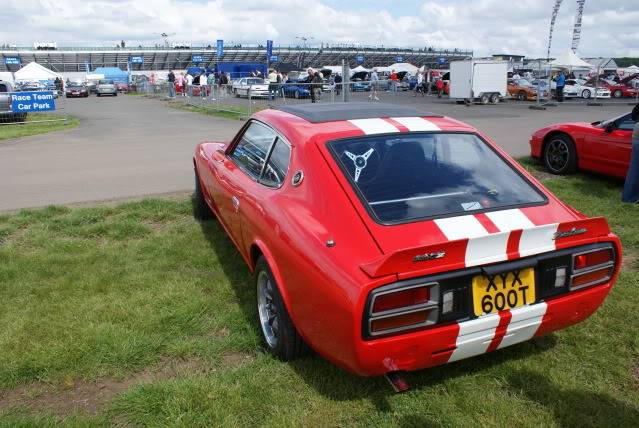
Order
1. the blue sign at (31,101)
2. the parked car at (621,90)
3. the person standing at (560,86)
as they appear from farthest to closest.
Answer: the parked car at (621,90)
the person standing at (560,86)
the blue sign at (31,101)

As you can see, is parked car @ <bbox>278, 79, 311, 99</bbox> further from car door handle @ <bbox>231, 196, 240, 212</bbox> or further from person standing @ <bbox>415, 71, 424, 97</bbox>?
person standing @ <bbox>415, 71, 424, 97</bbox>

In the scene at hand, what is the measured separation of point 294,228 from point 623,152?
19.4ft

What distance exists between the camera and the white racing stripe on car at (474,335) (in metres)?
2.37

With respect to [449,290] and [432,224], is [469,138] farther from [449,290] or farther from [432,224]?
[449,290]

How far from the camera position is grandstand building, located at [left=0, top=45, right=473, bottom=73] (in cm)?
9375

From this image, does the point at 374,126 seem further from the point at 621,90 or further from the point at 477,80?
the point at 621,90

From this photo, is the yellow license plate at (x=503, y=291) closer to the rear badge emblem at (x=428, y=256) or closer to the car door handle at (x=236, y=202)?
the rear badge emblem at (x=428, y=256)

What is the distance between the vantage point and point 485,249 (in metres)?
A: 2.36

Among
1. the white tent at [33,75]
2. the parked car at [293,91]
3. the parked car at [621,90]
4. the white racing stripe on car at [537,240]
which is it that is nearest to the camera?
the white racing stripe on car at [537,240]

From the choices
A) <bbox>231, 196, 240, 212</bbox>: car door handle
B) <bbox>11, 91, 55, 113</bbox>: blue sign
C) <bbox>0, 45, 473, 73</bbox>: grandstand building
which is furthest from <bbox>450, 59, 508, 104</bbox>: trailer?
<bbox>0, 45, 473, 73</bbox>: grandstand building

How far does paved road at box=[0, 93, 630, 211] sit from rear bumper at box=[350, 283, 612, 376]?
5703 mm

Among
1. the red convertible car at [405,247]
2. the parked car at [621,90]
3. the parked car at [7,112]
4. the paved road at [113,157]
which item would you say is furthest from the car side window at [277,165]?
the parked car at [621,90]

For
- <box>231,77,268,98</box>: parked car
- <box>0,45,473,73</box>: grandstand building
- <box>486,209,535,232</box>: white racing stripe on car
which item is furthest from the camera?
<box>0,45,473,73</box>: grandstand building

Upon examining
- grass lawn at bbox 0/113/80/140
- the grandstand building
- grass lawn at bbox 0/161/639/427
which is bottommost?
grass lawn at bbox 0/161/639/427
